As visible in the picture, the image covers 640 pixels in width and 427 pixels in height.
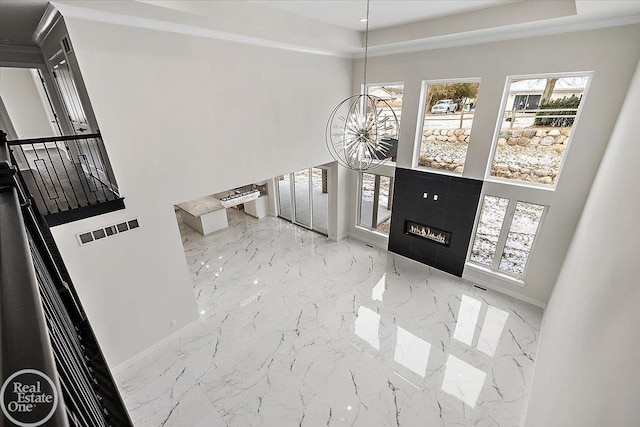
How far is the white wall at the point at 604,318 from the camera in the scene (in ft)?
5.36

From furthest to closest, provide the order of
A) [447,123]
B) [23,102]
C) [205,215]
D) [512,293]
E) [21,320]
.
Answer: [205,215] < [23,102] < [447,123] < [512,293] < [21,320]

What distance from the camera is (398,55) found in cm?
615

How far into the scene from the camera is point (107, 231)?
153 inches

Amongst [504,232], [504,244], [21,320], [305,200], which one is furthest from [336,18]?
[305,200]

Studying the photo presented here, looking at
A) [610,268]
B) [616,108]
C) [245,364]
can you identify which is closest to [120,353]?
[245,364]

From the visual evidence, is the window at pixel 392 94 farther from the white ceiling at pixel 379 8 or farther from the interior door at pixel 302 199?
the interior door at pixel 302 199

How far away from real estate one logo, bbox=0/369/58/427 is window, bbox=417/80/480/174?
6.64 m

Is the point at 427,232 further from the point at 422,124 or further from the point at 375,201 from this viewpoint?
the point at 422,124

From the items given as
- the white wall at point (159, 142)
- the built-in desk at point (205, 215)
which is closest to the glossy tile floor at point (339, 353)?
the white wall at point (159, 142)

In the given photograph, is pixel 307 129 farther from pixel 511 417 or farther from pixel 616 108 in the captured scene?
pixel 511 417

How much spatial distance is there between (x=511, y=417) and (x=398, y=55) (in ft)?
21.7

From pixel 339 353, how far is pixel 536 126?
531 cm

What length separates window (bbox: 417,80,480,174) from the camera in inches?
226

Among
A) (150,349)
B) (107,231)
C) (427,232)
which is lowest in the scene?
(150,349)
